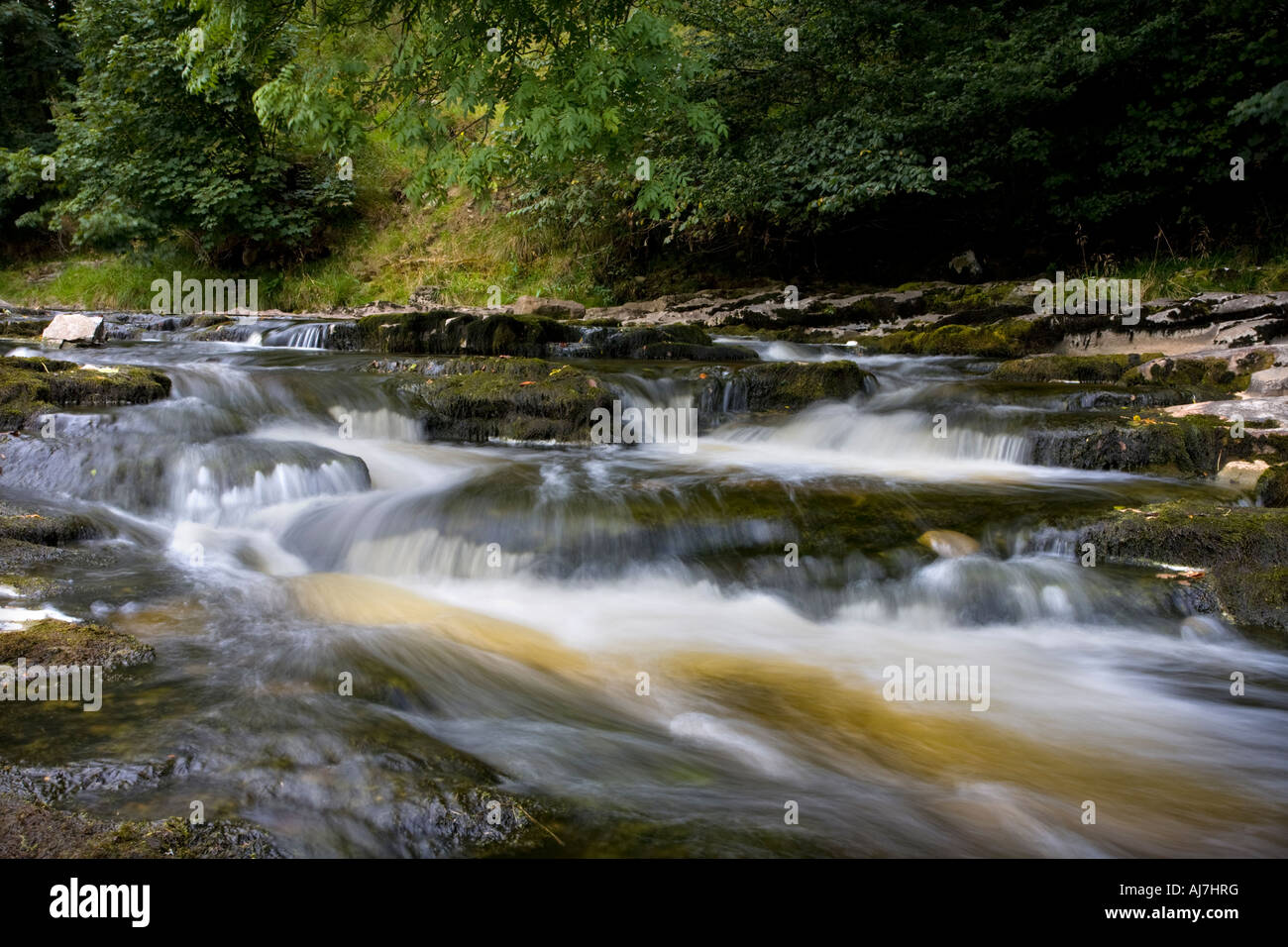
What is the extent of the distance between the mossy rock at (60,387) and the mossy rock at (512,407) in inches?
96.3

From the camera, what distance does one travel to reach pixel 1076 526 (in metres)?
5.04

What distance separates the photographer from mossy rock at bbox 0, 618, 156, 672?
2.68 m

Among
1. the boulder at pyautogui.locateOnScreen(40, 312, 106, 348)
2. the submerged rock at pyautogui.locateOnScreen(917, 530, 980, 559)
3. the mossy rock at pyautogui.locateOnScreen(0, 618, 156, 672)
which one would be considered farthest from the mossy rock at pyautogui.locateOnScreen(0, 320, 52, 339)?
the submerged rock at pyautogui.locateOnScreen(917, 530, 980, 559)

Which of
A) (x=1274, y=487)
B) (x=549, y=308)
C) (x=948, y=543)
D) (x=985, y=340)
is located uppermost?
(x=549, y=308)

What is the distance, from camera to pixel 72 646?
2.81 meters

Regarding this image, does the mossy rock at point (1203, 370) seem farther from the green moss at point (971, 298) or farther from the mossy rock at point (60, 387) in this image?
the mossy rock at point (60, 387)

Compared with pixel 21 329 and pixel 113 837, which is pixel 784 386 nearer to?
pixel 113 837

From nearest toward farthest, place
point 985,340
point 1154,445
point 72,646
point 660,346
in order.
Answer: point 72,646 → point 1154,445 → point 985,340 → point 660,346

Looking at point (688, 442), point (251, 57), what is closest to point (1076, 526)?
point (688, 442)

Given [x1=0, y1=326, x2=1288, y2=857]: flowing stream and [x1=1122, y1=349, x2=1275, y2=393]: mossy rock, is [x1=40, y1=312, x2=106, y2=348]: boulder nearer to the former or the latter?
[x1=0, y1=326, x2=1288, y2=857]: flowing stream

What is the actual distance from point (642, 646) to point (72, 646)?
2.55 metres

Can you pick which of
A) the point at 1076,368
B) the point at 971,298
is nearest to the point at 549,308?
the point at 971,298

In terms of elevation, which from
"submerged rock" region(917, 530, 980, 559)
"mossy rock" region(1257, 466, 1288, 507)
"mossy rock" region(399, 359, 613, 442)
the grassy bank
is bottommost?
"submerged rock" region(917, 530, 980, 559)

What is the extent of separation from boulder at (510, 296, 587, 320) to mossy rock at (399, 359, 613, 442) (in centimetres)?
701
